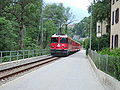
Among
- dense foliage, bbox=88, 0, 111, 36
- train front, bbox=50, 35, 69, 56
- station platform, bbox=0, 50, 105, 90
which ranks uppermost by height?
dense foliage, bbox=88, 0, 111, 36

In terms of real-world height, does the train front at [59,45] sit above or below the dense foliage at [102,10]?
below

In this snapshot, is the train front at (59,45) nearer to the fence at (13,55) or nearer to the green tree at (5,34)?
the fence at (13,55)

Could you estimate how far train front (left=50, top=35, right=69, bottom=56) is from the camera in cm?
3462

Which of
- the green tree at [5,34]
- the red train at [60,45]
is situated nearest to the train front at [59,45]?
the red train at [60,45]

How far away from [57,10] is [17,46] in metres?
40.3

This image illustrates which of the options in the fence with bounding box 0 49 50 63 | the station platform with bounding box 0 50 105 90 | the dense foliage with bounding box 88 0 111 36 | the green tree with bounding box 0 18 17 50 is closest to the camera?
the station platform with bounding box 0 50 105 90

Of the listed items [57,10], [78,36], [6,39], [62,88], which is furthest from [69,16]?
[78,36]

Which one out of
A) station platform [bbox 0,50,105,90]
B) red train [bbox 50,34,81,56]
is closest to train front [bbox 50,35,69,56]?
red train [bbox 50,34,81,56]

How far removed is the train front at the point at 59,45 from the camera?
34.6 meters

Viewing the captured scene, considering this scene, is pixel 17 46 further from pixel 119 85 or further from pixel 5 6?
pixel 119 85

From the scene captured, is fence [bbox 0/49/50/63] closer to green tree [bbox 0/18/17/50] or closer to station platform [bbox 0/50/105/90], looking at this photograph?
green tree [bbox 0/18/17/50]

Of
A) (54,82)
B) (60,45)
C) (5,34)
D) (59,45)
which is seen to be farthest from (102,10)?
(54,82)

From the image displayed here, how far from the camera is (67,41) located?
115 ft

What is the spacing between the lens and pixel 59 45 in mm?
34844
